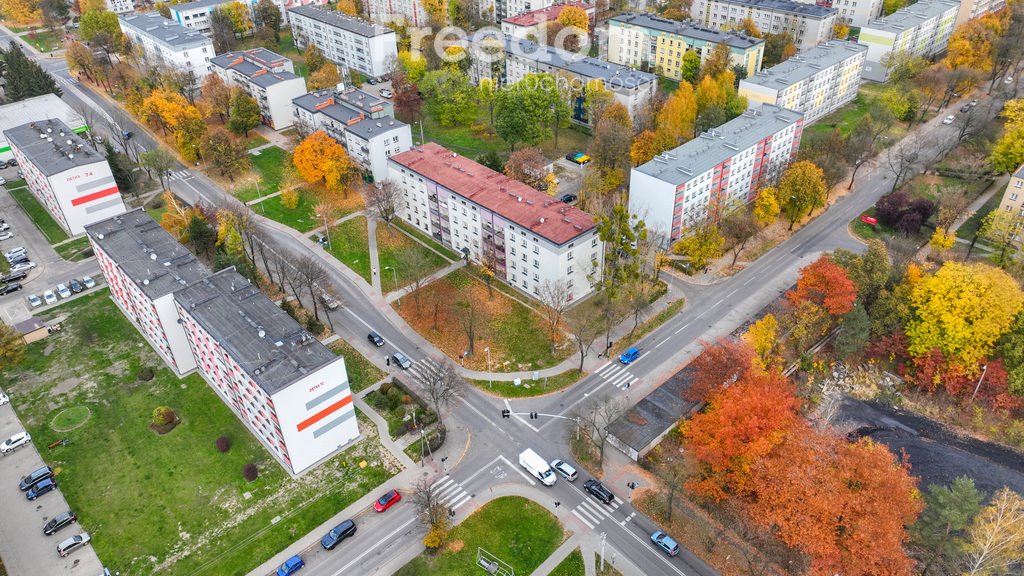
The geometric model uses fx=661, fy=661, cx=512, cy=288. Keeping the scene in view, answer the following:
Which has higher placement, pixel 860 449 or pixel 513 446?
pixel 860 449

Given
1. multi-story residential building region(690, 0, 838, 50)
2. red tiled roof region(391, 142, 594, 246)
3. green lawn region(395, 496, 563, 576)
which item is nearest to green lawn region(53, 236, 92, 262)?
red tiled roof region(391, 142, 594, 246)

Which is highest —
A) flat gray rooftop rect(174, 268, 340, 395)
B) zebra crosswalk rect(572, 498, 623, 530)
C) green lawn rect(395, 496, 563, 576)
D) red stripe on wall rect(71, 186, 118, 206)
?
flat gray rooftop rect(174, 268, 340, 395)

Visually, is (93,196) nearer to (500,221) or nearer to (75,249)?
(75,249)

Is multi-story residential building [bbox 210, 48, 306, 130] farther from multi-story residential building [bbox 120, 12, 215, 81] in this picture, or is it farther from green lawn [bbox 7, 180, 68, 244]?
green lawn [bbox 7, 180, 68, 244]

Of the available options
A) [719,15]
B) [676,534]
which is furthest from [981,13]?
[676,534]

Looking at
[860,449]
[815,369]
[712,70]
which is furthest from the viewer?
[712,70]

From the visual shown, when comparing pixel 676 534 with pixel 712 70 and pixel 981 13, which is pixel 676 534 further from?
pixel 981 13

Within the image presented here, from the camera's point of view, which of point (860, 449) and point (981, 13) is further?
point (981, 13)
